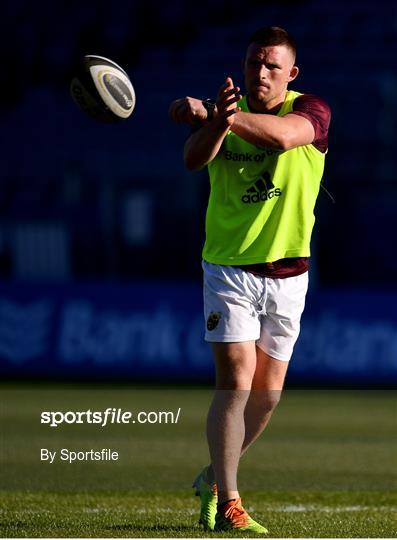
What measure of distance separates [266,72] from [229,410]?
135 centimetres

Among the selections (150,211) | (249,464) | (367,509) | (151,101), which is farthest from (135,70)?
(367,509)

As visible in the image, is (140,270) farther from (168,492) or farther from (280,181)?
(280,181)

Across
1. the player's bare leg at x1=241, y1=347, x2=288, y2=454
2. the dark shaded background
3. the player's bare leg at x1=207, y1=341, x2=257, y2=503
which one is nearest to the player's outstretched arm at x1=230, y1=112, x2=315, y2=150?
the player's bare leg at x1=207, y1=341, x2=257, y2=503

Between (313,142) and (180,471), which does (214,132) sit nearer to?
(313,142)

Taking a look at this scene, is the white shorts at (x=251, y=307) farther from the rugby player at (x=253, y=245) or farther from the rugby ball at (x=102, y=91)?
the rugby ball at (x=102, y=91)

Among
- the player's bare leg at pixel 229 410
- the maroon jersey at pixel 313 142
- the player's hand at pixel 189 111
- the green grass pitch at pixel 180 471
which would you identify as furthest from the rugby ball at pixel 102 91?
the green grass pitch at pixel 180 471

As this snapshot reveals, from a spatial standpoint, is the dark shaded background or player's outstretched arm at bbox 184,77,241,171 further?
the dark shaded background

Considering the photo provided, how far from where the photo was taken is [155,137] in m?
19.5

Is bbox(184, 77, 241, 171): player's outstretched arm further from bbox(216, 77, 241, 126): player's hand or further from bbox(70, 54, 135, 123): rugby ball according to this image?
bbox(70, 54, 135, 123): rugby ball

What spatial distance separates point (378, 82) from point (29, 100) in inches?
201

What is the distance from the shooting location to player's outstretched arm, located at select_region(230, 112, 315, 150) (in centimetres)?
512

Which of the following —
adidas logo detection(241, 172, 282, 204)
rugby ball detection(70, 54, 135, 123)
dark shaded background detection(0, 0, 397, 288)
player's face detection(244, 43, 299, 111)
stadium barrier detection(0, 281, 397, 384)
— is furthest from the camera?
dark shaded background detection(0, 0, 397, 288)

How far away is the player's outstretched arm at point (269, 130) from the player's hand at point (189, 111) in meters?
0.13

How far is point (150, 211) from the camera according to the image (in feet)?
61.2
